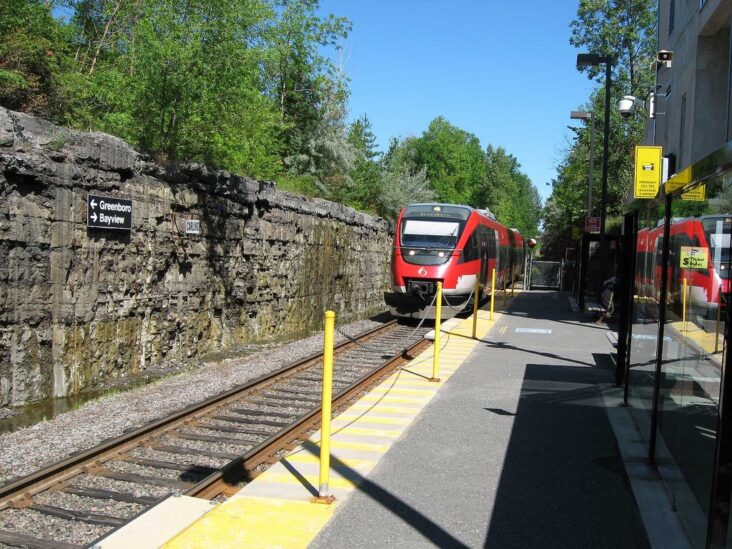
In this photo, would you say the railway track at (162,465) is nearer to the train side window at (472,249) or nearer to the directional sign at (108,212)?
the directional sign at (108,212)

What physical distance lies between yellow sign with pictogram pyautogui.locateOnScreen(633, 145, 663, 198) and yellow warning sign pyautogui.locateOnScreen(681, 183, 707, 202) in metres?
6.60

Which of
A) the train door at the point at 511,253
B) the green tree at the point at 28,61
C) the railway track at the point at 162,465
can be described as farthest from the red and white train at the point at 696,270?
the train door at the point at 511,253

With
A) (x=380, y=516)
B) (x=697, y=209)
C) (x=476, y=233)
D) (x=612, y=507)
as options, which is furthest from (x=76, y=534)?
(x=476, y=233)

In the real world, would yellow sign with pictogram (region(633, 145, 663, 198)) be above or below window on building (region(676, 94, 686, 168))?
below

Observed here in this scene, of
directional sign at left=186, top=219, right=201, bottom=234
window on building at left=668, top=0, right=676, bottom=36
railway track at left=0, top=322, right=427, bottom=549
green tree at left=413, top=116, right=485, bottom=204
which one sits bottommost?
railway track at left=0, top=322, right=427, bottom=549

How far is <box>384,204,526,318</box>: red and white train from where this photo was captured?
1727 centimetres

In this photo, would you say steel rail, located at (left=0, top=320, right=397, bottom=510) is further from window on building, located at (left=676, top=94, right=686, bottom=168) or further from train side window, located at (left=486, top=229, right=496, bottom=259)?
window on building, located at (left=676, top=94, right=686, bottom=168)

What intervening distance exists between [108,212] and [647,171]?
9.04 m

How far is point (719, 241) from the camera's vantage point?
375 cm

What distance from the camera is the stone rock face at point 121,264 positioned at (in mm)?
8297

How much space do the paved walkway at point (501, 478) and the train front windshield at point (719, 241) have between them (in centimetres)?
190

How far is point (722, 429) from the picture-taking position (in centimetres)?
342

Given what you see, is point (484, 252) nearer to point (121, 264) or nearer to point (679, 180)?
point (121, 264)

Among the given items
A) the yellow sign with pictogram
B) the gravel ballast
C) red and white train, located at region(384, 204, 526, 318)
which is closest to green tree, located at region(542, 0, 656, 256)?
red and white train, located at region(384, 204, 526, 318)
